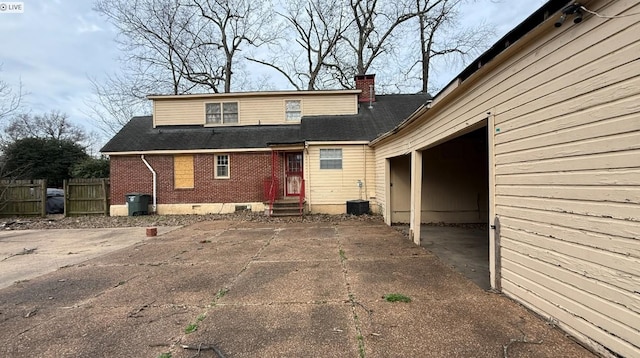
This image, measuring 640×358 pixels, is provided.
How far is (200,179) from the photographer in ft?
40.7

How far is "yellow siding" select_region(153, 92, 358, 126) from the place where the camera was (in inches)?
547

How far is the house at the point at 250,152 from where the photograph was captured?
11.5 m

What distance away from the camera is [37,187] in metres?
12.7

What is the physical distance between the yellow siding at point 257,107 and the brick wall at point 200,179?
2466mm

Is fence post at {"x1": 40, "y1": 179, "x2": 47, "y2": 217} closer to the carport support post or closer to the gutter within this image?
the carport support post

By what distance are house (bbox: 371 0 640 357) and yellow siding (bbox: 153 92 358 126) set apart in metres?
10.1

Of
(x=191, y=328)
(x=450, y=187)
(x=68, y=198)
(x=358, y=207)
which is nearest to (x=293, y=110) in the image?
(x=358, y=207)

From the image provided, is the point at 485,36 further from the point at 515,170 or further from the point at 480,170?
the point at 515,170

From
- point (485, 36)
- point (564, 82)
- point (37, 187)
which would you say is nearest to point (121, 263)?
point (564, 82)

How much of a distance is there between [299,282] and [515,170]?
3.11 m

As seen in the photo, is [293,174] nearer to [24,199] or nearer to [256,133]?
[256,133]

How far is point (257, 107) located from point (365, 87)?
18.9ft

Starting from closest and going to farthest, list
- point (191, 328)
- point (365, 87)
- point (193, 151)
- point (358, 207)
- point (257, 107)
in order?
point (191, 328)
point (358, 207)
point (193, 151)
point (257, 107)
point (365, 87)

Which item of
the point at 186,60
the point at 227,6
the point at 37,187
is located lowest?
the point at 37,187
